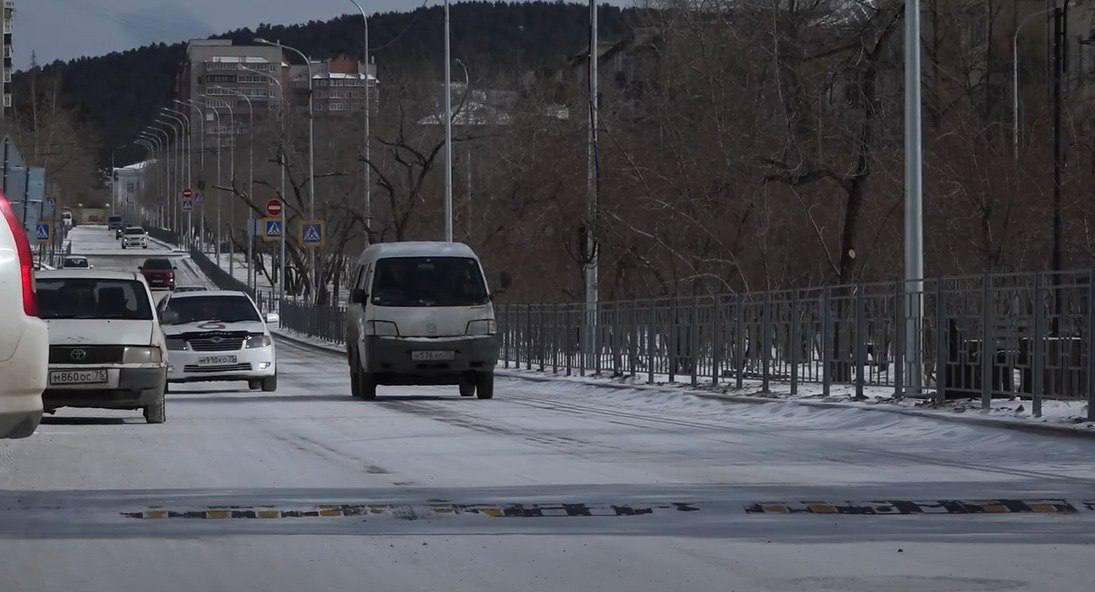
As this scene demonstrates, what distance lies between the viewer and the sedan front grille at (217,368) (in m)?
29.2

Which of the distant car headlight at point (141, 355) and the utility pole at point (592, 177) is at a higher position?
the utility pole at point (592, 177)

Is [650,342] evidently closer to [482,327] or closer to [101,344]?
[482,327]

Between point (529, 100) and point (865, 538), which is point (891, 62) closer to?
point (529, 100)

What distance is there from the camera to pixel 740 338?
27688 millimetres

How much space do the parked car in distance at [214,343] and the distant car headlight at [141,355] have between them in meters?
8.33

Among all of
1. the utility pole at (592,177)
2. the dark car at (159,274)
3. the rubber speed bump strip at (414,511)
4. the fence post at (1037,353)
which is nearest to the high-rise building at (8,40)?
the dark car at (159,274)

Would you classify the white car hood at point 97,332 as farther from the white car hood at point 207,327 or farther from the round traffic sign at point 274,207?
the round traffic sign at point 274,207

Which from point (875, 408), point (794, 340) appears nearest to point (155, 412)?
point (875, 408)

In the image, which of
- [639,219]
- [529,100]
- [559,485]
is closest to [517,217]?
[529,100]

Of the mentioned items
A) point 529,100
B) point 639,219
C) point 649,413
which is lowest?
point 649,413

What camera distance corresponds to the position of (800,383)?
2622cm

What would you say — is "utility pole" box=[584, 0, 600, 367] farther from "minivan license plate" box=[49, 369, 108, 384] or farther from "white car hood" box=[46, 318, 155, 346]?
"minivan license plate" box=[49, 369, 108, 384]

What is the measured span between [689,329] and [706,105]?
16020 mm

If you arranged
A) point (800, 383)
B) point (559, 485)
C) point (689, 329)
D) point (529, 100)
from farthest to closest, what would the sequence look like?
point (529, 100), point (689, 329), point (800, 383), point (559, 485)
